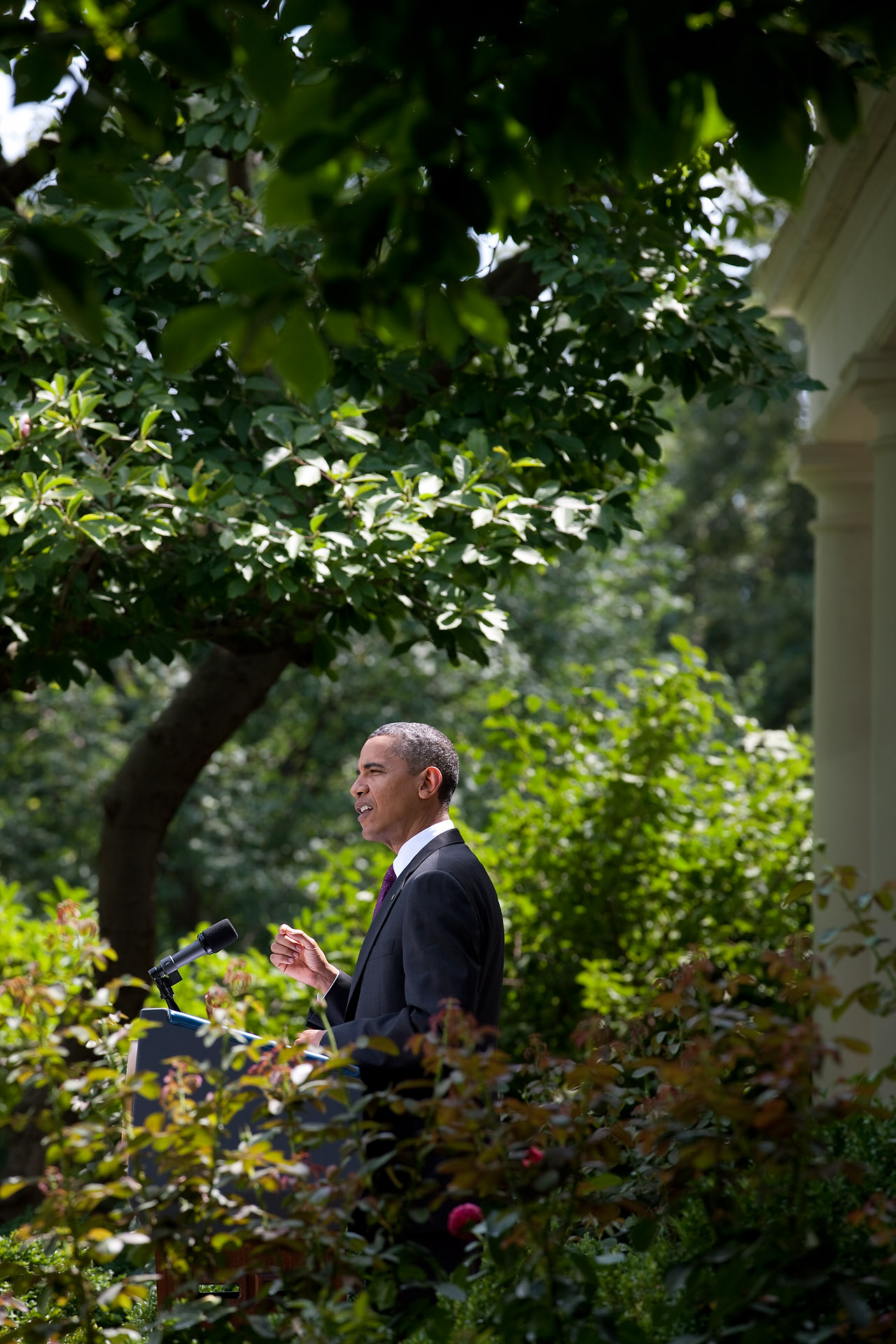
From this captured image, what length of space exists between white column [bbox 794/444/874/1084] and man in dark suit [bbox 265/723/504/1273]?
15.1 feet

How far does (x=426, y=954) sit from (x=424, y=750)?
66cm

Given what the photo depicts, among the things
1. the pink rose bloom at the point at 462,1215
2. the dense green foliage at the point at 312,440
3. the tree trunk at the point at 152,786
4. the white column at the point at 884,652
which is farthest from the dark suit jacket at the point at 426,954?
the tree trunk at the point at 152,786

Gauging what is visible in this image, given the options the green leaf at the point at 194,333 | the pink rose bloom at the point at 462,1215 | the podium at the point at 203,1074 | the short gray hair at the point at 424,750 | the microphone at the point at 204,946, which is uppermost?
the short gray hair at the point at 424,750

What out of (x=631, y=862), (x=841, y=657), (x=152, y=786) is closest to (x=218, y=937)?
(x=152, y=786)

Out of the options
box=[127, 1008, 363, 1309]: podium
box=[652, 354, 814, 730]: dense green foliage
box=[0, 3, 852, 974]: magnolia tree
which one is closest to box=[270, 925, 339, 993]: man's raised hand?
box=[127, 1008, 363, 1309]: podium

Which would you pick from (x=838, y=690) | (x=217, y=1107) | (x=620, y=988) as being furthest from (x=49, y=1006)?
(x=838, y=690)

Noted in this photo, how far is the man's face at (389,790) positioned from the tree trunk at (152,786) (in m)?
3.70

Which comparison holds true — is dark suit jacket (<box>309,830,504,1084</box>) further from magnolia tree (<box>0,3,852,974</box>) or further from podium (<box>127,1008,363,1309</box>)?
magnolia tree (<box>0,3,852,974</box>)

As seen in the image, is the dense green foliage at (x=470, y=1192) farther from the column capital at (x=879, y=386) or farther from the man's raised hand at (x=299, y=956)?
the column capital at (x=879, y=386)

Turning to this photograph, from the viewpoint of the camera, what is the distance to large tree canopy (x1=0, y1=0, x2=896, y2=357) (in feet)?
5.57

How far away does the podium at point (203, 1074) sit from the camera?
2.66 m

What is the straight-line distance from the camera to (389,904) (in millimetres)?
3496

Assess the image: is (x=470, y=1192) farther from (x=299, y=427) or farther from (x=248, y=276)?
(x=299, y=427)

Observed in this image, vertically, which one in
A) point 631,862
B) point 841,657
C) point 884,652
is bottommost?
point 631,862
